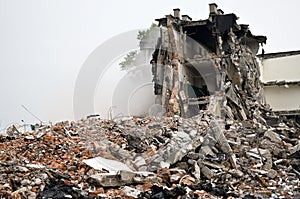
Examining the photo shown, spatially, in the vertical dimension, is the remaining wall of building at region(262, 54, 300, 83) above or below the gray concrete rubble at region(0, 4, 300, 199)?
above

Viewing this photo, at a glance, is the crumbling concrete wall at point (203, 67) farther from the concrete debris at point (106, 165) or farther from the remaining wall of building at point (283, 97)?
the concrete debris at point (106, 165)

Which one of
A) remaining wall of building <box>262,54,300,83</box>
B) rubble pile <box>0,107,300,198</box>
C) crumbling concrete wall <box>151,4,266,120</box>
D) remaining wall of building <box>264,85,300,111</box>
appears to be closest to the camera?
rubble pile <box>0,107,300,198</box>

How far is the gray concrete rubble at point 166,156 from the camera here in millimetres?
5711

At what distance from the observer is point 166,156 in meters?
6.90

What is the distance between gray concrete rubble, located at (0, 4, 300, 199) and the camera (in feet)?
18.7

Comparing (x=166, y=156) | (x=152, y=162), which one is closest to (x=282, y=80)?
(x=166, y=156)

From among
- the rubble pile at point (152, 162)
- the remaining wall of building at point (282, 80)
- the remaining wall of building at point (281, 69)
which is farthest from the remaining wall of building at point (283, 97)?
the rubble pile at point (152, 162)

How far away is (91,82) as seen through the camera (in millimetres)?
11094

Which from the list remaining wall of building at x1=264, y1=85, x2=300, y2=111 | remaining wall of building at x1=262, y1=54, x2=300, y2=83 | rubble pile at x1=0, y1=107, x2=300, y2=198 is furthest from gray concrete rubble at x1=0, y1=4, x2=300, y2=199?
remaining wall of building at x1=262, y1=54, x2=300, y2=83

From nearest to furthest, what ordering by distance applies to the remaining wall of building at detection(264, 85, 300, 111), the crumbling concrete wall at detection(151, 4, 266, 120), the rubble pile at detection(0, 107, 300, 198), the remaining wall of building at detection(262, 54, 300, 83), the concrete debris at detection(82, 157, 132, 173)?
the rubble pile at detection(0, 107, 300, 198)
the concrete debris at detection(82, 157, 132, 173)
the crumbling concrete wall at detection(151, 4, 266, 120)
the remaining wall of building at detection(264, 85, 300, 111)
the remaining wall of building at detection(262, 54, 300, 83)

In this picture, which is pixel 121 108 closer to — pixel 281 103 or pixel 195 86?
pixel 195 86

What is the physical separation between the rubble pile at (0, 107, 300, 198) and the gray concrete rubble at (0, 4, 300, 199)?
0.6 inches

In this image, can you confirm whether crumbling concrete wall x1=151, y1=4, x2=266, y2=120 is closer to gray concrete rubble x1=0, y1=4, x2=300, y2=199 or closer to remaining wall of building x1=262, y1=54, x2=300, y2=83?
gray concrete rubble x1=0, y1=4, x2=300, y2=199

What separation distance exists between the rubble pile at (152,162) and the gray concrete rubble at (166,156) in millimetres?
15
